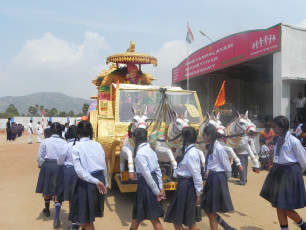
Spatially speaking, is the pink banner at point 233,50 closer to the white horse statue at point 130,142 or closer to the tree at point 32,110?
the white horse statue at point 130,142

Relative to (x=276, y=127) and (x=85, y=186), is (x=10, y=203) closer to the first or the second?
(x=85, y=186)

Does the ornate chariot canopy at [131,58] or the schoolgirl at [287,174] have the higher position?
the ornate chariot canopy at [131,58]

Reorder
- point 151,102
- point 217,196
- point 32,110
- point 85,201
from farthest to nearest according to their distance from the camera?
point 32,110 → point 151,102 → point 217,196 → point 85,201

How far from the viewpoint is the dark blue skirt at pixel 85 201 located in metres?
3.54

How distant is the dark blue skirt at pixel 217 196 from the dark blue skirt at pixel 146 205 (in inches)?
29.9

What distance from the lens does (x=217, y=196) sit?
406 centimetres

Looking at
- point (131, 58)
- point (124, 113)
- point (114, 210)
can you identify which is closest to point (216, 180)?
point (114, 210)

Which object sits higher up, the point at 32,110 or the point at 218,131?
the point at 32,110

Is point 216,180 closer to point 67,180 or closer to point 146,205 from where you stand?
point 146,205

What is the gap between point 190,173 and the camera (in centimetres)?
367

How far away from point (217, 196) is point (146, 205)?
1028 mm

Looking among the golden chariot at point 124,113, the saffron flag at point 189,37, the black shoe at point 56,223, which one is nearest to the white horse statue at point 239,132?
the golden chariot at point 124,113

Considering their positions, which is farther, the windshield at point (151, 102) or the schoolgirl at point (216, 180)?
the windshield at point (151, 102)

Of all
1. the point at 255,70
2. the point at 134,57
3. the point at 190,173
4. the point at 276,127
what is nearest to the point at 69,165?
the point at 190,173
